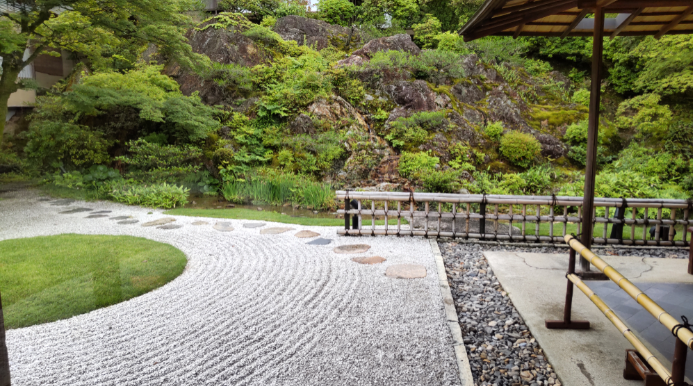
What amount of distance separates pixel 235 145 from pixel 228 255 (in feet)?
17.7

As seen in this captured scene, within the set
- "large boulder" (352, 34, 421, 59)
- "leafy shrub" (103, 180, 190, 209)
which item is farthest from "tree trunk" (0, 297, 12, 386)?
"large boulder" (352, 34, 421, 59)

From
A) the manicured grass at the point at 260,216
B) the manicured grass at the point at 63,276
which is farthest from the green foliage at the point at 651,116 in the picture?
the manicured grass at the point at 63,276

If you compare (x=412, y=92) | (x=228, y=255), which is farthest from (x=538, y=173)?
(x=228, y=255)

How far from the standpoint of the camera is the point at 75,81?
7.15 ft

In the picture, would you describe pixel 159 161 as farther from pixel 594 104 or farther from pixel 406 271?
pixel 594 104

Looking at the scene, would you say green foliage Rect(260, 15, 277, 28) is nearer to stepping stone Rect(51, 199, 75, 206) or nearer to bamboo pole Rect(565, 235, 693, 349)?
stepping stone Rect(51, 199, 75, 206)

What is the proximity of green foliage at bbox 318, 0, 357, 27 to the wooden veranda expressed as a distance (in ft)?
36.3

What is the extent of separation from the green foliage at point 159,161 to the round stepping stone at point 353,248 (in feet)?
9.52

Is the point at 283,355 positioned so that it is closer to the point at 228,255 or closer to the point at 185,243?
the point at 228,255

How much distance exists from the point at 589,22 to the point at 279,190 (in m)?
6.23

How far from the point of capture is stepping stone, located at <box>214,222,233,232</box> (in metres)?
5.67

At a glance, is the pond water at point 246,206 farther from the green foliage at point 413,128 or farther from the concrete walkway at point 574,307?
the concrete walkway at point 574,307

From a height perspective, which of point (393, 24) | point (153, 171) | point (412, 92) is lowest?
point (153, 171)

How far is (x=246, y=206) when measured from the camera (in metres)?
7.98
